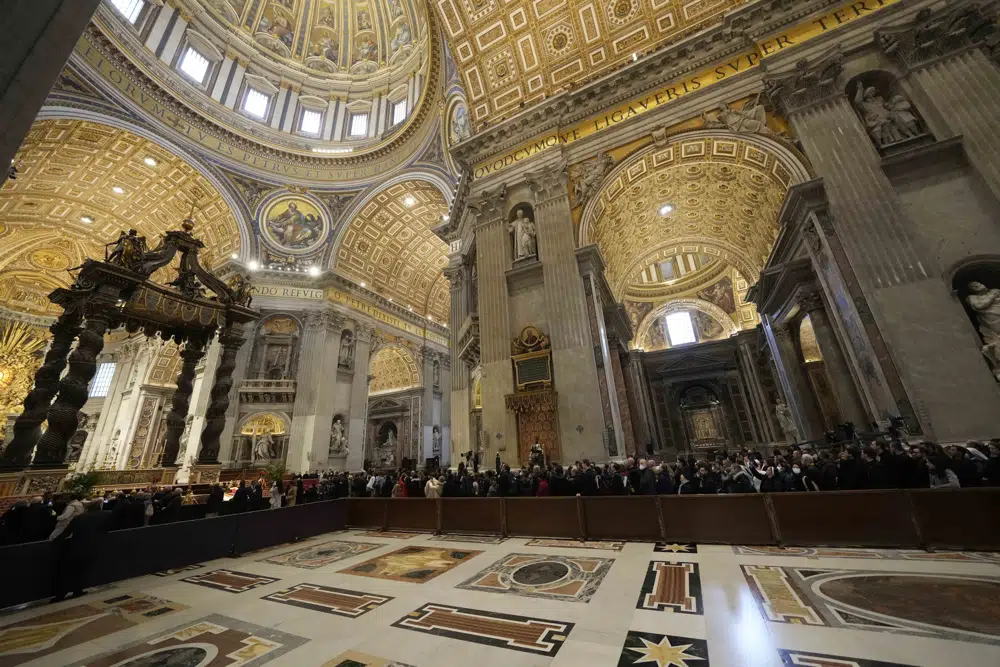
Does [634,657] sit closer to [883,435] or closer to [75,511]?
[75,511]

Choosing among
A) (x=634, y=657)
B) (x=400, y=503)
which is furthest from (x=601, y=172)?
(x=634, y=657)

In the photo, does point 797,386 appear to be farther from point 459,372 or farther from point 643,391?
point 459,372

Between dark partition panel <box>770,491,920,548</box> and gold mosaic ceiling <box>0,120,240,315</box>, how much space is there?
76.0ft

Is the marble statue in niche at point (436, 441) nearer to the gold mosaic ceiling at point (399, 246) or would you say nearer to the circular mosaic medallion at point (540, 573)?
the gold mosaic ceiling at point (399, 246)

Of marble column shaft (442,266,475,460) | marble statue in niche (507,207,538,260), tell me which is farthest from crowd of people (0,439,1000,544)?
marble statue in niche (507,207,538,260)

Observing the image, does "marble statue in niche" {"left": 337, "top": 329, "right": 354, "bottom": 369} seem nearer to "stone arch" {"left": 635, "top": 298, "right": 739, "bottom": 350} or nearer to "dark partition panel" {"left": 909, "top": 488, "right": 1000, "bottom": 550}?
"stone arch" {"left": 635, "top": 298, "right": 739, "bottom": 350}

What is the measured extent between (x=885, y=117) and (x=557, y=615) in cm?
1219

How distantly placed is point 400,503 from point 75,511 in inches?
178

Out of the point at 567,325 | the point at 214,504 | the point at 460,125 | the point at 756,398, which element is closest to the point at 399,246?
the point at 460,125

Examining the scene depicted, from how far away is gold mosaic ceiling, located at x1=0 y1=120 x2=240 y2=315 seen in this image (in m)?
14.8

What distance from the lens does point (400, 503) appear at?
24.7ft

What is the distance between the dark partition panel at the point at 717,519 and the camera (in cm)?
498

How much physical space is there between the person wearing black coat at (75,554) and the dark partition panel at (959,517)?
31.6 ft

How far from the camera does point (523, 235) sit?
11.8 metres
